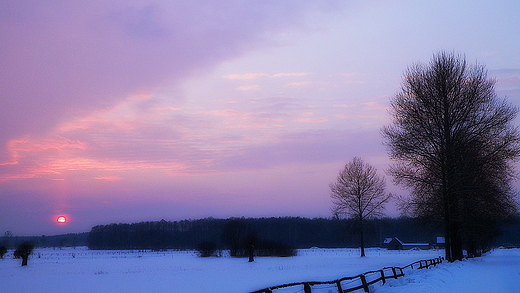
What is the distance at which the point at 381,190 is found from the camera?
58250 millimetres

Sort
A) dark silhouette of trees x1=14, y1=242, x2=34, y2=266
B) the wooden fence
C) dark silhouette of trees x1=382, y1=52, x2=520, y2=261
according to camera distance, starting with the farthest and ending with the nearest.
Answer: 1. dark silhouette of trees x1=14, y1=242, x2=34, y2=266
2. dark silhouette of trees x1=382, y1=52, x2=520, y2=261
3. the wooden fence

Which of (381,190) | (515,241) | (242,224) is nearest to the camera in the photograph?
(381,190)

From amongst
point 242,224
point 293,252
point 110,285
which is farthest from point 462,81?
point 242,224

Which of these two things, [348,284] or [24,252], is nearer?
[348,284]

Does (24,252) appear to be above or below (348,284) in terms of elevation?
below

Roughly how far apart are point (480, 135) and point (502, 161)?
2.54 metres

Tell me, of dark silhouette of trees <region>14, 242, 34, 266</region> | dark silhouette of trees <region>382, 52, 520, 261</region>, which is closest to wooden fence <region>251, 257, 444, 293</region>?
dark silhouette of trees <region>382, 52, 520, 261</region>

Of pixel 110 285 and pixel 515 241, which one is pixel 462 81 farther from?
pixel 515 241

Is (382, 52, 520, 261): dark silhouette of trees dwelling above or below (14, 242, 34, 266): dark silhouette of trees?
above

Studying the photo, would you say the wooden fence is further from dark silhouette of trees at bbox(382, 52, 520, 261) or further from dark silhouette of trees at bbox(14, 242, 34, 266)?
dark silhouette of trees at bbox(14, 242, 34, 266)

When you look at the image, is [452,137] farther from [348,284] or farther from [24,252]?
[24,252]

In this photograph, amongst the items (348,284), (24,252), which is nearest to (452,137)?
(348,284)

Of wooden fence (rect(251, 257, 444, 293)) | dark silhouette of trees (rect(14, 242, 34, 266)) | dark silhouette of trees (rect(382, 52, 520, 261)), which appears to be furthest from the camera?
dark silhouette of trees (rect(14, 242, 34, 266))

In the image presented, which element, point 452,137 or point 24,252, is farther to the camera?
point 24,252
